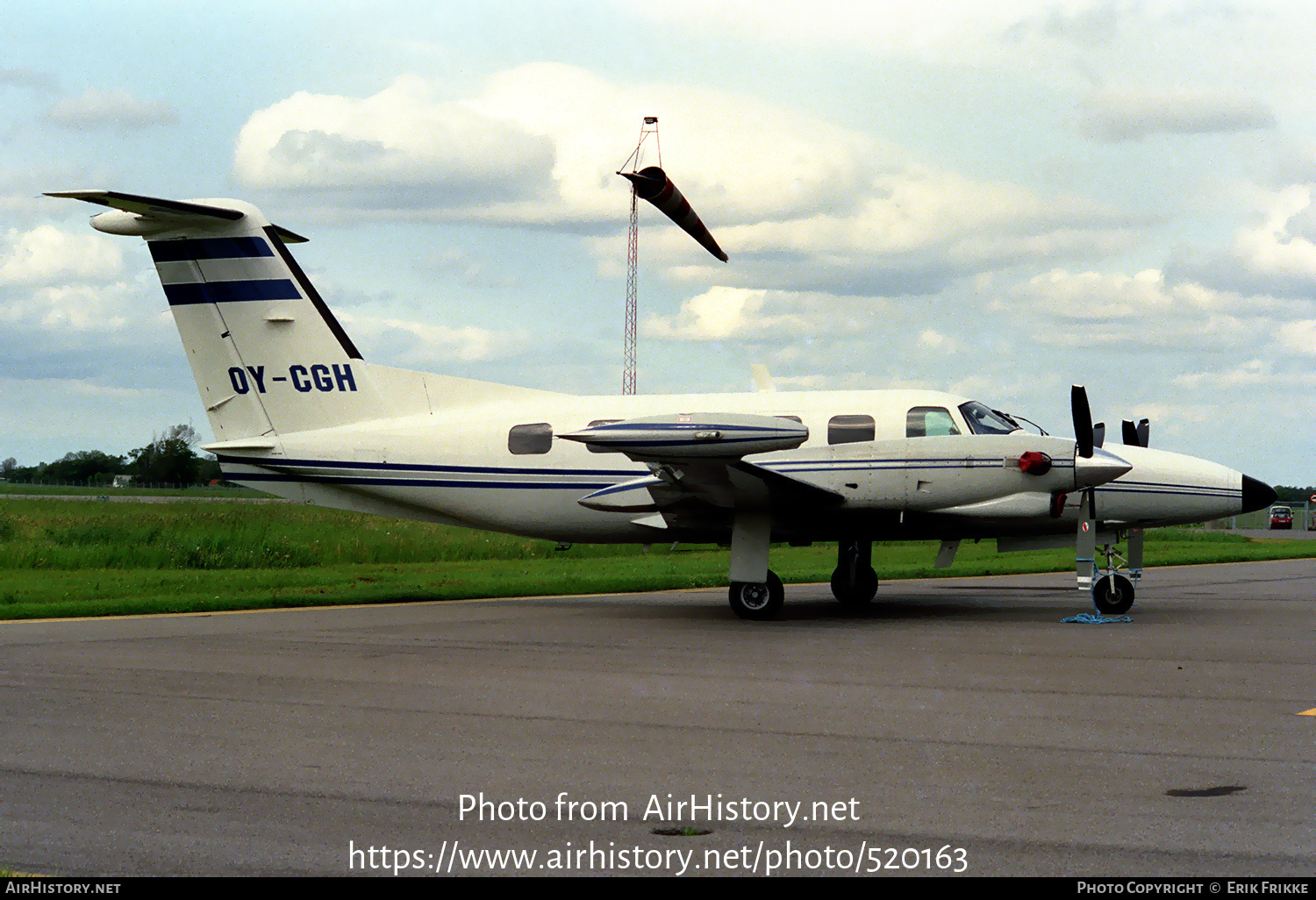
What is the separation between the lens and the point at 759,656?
12219 millimetres

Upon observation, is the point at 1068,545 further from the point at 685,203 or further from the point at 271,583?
the point at 271,583

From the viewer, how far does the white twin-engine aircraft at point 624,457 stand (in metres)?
15.5

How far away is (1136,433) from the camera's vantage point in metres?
17.9

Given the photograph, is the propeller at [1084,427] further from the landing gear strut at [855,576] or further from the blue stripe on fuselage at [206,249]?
the blue stripe on fuselage at [206,249]

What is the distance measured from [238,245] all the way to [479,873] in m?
14.4

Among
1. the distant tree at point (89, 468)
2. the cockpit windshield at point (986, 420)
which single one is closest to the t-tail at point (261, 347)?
the cockpit windshield at point (986, 420)

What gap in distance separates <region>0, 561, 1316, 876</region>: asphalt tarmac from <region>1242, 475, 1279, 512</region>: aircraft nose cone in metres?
2.31

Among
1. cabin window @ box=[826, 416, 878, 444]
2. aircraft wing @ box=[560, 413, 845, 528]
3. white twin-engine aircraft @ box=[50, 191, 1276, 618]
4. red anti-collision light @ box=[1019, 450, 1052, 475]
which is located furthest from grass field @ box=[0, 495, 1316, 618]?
red anti-collision light @ box=[1019, 450, 1052, 475]

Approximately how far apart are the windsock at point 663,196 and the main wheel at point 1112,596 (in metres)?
11.2

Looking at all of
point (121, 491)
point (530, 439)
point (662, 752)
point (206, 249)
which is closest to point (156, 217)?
point (206, 249)

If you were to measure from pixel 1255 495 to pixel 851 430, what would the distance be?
5.38 metres

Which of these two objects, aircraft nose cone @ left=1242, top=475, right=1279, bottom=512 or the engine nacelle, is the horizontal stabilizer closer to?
the engine nacelle

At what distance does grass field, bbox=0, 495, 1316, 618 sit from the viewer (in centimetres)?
1982

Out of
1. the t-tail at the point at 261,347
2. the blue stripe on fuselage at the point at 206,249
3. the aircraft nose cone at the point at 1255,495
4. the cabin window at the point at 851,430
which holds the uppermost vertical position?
the blue stripe on fuselage at the point at 206,249
